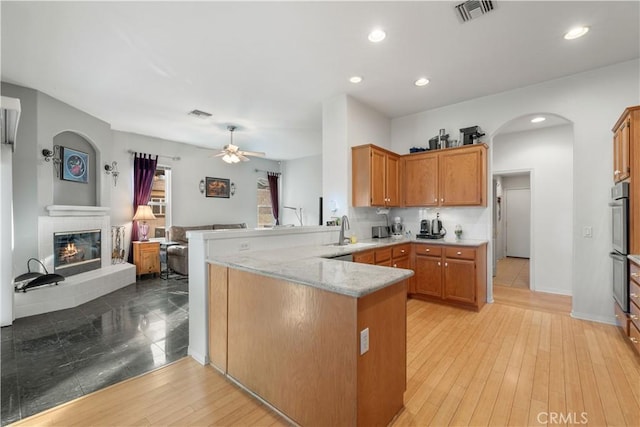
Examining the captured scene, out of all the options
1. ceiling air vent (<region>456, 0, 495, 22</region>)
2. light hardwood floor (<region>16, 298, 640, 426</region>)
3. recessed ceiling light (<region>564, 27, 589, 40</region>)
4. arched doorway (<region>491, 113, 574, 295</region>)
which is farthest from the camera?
arched doorway (<region>491, 113, 574, 295</region>)

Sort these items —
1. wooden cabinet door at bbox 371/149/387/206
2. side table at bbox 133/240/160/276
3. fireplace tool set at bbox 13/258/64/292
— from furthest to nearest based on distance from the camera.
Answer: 1. side table at bbox 133/240/160/276
2. wooden cabinet door at bbox 371/149/387/206
3. fireplace tool set at bbox 13/258/64/292

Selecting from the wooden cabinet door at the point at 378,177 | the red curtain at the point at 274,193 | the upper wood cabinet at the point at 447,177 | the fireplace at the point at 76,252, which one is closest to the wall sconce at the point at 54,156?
the fireplace at the point at 76,252

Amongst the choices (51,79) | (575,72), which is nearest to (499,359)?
(575,72)

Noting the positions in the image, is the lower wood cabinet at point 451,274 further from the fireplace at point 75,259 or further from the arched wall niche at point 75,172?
the arched wall niche at point 75,172

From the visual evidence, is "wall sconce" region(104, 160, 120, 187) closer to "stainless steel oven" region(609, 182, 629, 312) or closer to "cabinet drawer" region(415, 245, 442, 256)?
"cabinet drawer" region(415, 245, 442, 256)

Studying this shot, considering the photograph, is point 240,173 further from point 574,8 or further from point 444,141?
point 574,8

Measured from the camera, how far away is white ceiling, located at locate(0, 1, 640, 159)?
232 centimetres

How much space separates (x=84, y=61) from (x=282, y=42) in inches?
89.7

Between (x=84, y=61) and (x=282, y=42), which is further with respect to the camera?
(x=84, y=61)

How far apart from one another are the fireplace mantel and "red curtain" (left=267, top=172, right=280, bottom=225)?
4.37 m

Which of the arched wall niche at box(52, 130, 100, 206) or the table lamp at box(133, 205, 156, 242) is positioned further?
the table lamp at box(133, 205, 156, 242)

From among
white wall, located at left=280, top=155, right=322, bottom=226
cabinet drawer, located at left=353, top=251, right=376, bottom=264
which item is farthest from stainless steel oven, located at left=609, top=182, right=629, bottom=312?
white wall, located at left=280, top=155, right=322, bottom=226

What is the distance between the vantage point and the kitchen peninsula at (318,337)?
4.73 ft

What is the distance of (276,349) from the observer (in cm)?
181
